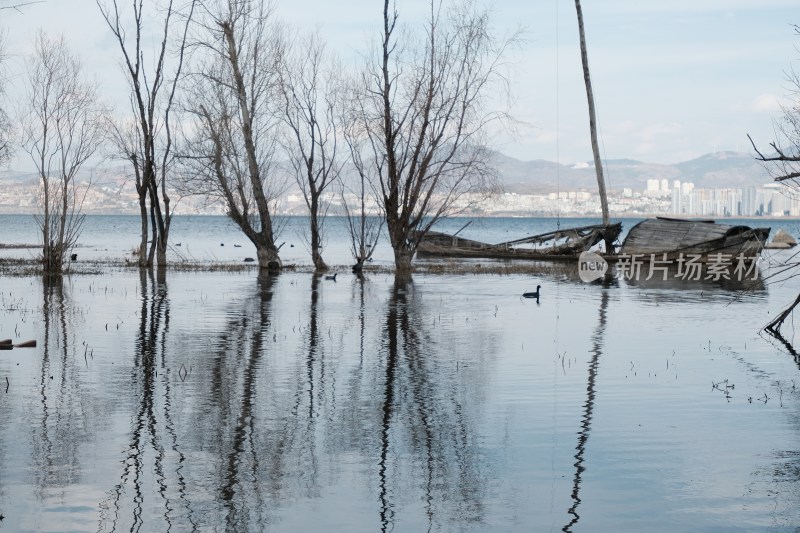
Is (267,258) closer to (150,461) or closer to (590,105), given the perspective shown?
(590,105)

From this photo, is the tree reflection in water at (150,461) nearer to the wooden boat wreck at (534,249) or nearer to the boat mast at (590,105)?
the wooden boat wreck at (534,249)

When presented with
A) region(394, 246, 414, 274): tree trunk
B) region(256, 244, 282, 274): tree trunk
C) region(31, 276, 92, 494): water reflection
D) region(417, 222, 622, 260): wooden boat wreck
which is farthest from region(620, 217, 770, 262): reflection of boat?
region(31, 276, 92, 494): water reflection

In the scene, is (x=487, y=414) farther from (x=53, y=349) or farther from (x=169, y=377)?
(x=53, y=349)

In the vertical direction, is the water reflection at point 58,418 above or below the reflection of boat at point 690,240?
below

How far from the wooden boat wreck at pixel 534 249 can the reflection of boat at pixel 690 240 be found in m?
1.78

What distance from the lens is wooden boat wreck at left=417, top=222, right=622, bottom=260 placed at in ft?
142

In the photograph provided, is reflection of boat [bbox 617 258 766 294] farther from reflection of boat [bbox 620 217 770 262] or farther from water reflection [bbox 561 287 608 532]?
water reflection [bbox 561 287 608 532]

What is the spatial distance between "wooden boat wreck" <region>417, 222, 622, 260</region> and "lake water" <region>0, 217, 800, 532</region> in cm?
2329

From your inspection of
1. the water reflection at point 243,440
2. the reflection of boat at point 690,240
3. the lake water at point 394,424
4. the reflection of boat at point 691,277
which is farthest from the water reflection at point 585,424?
the reflection of boat at point 690,240

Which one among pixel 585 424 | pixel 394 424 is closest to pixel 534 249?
pixel 585 424

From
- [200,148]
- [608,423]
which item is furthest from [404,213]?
[608,423]

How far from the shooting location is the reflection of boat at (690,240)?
38125mm

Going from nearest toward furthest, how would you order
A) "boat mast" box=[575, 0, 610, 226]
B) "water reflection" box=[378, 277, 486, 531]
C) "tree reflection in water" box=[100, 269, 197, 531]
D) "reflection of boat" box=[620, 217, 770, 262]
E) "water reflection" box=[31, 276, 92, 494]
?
"tree reflection in water" box=[100, 269, 197, 531] < "water reflection" box=[378, 277, 486, 531] < "water reflection" box=[31, 276, 92, 494] < "reflection of boat" box=[620, 217, 770, 262] < "boat mast" box=[575, 0, 610, 226]

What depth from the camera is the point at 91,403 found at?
1069cm
